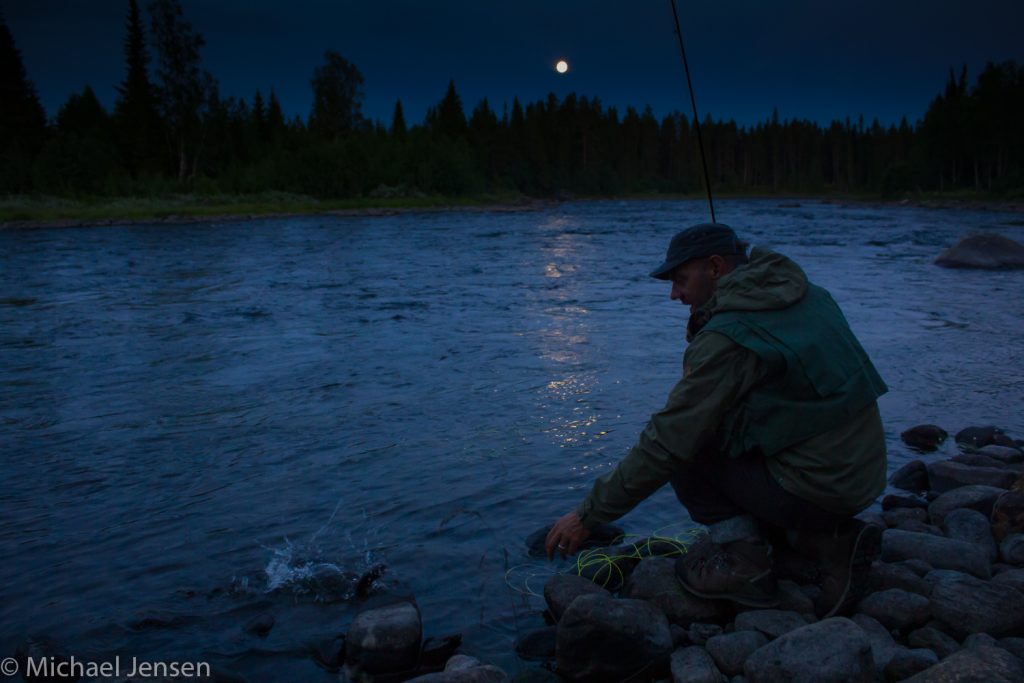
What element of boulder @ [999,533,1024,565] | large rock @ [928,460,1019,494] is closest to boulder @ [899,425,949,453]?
large rock @ [928,460,1019,494]

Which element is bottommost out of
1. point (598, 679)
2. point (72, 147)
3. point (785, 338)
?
point (598, 679)

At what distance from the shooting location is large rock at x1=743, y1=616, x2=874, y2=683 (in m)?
2.79

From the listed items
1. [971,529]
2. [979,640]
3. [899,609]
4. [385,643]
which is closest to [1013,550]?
[971,529]

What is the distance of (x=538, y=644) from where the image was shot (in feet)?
12.1

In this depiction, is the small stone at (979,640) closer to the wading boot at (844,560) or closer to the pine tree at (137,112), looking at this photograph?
the wading boot at (844,560)

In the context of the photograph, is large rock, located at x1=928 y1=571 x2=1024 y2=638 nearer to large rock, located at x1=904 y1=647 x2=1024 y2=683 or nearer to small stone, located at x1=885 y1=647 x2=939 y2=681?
small stone, located at x1=885 y1=647 x2=939 y2=681

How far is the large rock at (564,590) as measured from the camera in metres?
3.83

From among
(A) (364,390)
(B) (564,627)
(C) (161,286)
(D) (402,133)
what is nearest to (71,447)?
(A) (364,390)

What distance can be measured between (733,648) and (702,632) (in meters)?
0.26

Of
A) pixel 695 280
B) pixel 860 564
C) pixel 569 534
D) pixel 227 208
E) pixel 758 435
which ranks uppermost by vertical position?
pixel 227 208

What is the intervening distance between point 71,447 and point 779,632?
554cm

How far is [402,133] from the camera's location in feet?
277

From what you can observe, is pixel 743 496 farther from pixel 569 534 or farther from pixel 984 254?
pixel 984 254

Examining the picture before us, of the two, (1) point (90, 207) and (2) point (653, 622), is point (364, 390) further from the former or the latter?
(1) point (90, 207)
